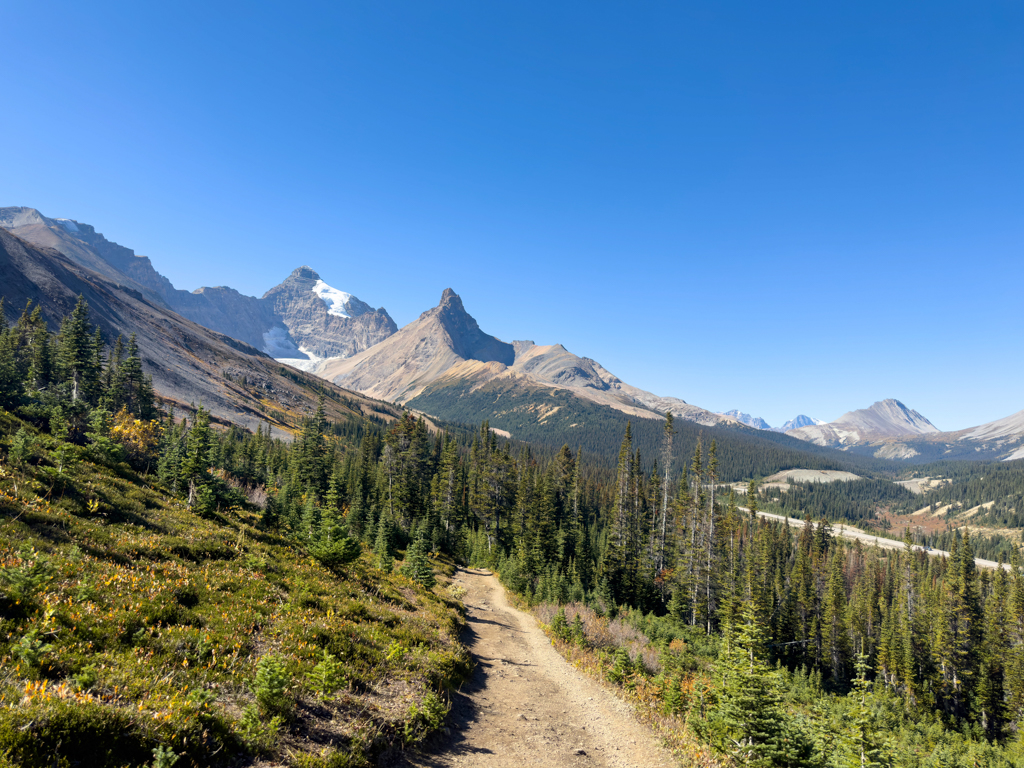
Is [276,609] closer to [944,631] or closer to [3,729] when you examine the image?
[3,729]

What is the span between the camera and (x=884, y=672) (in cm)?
6169

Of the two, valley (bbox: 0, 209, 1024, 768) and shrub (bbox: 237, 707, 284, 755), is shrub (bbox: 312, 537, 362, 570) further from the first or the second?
shrub (bbox: 237, 707, 284, 755)

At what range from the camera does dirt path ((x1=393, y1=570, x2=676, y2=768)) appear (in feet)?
37.6

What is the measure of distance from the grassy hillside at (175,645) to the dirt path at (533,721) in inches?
44.2

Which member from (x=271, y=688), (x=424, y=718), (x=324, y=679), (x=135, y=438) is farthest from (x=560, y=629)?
(x=135, y=438)

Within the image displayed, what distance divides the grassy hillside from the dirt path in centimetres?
112

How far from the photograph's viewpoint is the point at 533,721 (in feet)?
46.0

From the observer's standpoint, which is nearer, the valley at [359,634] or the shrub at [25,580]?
the valley at [359,634]

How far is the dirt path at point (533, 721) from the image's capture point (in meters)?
11.5

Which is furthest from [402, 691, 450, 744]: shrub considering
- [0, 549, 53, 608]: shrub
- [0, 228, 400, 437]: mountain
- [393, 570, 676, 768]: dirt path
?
[0, 228, 400, 437]: mountain

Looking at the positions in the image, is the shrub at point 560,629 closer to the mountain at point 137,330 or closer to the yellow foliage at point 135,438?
the yellow foliage at point 135,438

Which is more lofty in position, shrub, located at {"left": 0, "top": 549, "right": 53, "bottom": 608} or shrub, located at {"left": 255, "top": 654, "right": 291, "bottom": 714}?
shrub, located at {"left": 0, "top": 549, "right": 53, "bottom": 608}

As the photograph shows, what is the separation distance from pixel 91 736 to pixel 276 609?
8262 mm

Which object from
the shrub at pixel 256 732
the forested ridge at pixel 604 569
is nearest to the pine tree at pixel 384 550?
the forested ridge at pixel 604 569
